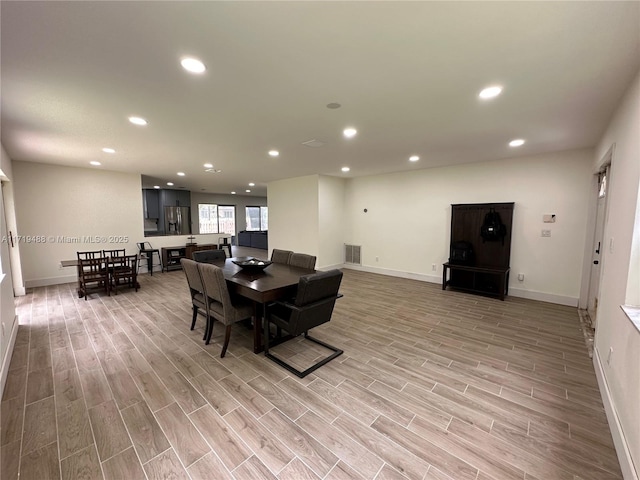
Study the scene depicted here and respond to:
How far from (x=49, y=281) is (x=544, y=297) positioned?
9806 millimetres

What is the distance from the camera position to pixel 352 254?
7.39 m

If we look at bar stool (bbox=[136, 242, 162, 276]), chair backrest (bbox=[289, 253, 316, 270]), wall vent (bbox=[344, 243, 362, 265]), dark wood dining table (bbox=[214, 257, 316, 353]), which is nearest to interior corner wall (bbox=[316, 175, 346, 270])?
wall vent (bbox=[344, 243, 362, 265])

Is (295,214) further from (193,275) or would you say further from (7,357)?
(7,357)

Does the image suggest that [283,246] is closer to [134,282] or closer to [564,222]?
[134,282]

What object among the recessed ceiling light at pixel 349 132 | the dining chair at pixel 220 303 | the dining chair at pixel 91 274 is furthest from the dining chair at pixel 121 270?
the recessed ceiling light at pixel 349 132

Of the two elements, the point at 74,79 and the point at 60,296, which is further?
the point at 60,296

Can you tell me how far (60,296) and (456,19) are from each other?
6858 millimetres

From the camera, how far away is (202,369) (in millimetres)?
2508

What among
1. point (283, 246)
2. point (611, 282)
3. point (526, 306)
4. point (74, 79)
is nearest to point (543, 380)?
point (611, 282)

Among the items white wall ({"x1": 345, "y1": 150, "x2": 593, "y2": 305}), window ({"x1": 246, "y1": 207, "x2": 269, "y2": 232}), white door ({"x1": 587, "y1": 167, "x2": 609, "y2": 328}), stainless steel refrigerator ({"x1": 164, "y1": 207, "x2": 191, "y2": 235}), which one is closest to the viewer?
white door ({"x1": 587, "y1": 167, "x2": 609, "y2": 328})

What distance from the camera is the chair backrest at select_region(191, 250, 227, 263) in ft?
12.9

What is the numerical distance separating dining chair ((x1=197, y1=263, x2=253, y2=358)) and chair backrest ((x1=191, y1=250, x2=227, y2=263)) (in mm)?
1213

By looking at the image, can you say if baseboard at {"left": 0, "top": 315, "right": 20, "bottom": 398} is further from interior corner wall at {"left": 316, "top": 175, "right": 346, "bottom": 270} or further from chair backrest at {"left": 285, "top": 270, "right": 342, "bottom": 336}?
interior corner wall at {"left": 316, "top": 175, "right": 346, "bottom": 270}

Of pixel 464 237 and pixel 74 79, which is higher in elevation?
pixel 74 79
